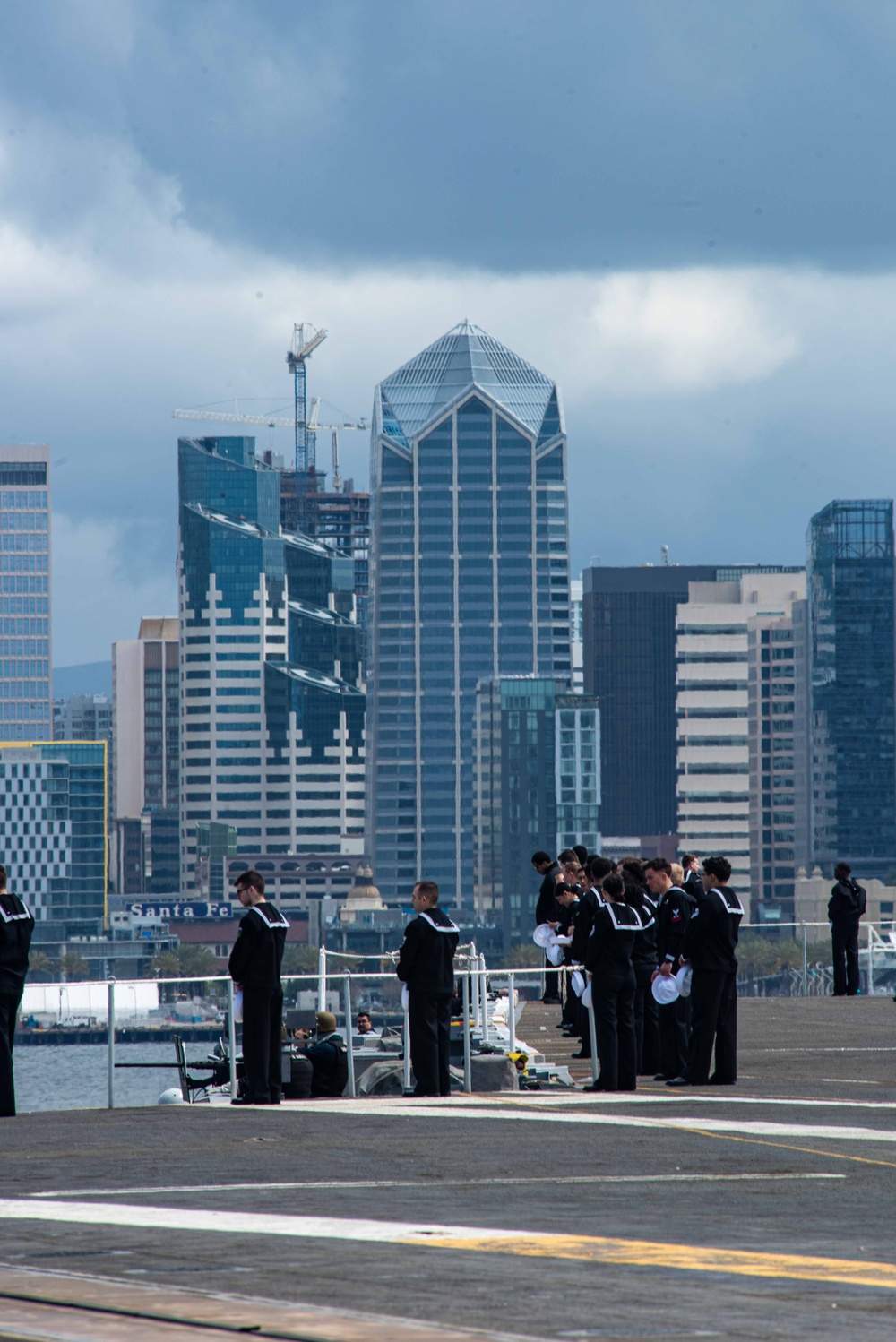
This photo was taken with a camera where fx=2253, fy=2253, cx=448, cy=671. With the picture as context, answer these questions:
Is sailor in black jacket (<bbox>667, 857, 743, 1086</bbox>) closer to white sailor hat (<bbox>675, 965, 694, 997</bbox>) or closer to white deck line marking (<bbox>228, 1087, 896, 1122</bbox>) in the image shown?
white sailor hat (<bbox>675, 965, 694, 997</bbox>)

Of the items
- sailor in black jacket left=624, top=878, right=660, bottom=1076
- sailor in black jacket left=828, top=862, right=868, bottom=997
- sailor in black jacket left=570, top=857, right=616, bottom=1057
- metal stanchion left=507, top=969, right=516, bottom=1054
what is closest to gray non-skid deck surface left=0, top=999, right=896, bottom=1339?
sailor in black jacket left=624, top=878, right=660, bottom=1076

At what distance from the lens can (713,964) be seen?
17.7 meters

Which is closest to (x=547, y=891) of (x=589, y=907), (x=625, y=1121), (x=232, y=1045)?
(x=589, y=907)

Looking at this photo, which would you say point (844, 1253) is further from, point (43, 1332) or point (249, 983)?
point (249, 983)

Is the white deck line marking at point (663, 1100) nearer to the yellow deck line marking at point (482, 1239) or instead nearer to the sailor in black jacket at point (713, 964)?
the sailor in black jacket at point (713, 964)

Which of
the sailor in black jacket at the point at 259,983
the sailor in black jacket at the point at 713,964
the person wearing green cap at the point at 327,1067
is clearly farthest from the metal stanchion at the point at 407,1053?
the sailor in black jacket at the point at 713,964

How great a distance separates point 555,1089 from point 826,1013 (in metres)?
10.8

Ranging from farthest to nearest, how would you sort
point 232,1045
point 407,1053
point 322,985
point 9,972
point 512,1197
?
point 322,985, point 407,1053, point 232,1045, point 9,972, point 512,1197

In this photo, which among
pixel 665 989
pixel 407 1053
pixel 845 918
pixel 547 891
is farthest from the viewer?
pixel 845 918

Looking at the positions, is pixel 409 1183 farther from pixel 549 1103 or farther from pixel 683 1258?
pixel 549 1103

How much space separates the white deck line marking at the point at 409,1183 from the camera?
10.9m

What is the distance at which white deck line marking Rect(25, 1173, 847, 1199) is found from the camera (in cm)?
1085

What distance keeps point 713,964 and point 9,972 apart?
17.8ft

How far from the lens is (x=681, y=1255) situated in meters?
8.38
